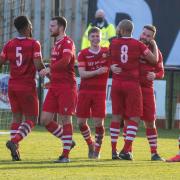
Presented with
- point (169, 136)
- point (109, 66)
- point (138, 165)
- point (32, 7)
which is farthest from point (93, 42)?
point (32, 7)

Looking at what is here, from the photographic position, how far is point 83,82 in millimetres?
12734

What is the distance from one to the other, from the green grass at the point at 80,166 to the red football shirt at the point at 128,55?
126cm

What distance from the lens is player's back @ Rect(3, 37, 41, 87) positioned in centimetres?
1210

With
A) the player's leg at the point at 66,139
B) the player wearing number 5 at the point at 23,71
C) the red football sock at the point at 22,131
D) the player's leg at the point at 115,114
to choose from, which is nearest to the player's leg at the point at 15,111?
the player wearing number 5 at the point at 23,71

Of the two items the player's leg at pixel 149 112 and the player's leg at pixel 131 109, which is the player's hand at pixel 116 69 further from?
the player's leg at pixel 149 112

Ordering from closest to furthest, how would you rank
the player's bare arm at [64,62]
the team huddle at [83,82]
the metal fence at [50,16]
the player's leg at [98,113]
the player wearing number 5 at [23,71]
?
Result: 1. the player's bare arm at [64,62]
2. the team huddle at [83,82]
3. the player wearing number 5 at [23,71]
4. the player's leg at [98,113]
5. the metal fence at [50,16]

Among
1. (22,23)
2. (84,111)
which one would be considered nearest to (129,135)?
(84,111)

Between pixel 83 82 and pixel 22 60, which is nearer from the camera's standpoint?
pixel 22 60

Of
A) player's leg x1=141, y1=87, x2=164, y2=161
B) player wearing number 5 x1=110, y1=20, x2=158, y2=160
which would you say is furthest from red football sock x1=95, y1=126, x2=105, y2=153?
player's leg x1=141, y1=87, x2=164, y2=161

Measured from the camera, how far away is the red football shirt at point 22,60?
12.1 meters

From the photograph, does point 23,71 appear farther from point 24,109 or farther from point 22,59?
point 24,109

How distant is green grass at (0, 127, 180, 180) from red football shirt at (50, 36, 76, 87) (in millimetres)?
1121

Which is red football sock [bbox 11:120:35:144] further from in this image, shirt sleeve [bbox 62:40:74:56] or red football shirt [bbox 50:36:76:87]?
shirt sleeve [bbox 62:40:74:56]

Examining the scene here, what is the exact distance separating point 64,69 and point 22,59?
2.18ft
